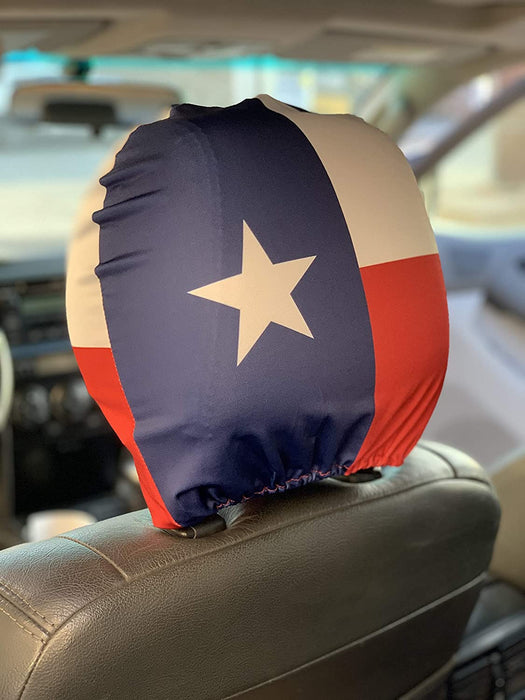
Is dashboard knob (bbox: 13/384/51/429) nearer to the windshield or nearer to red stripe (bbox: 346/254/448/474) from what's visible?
the windshield

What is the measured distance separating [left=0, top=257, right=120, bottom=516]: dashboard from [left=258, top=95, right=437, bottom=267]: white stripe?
2109 millimetres

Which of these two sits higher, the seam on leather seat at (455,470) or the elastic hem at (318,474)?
Answer: the elastic hem at (318,474)

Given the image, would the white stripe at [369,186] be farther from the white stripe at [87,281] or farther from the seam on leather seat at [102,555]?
the seam on leather seat at [102,555]

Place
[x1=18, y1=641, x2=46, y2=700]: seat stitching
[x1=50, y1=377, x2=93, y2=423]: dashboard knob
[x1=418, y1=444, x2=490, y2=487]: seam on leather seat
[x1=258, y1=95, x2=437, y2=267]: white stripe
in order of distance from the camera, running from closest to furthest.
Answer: [x1=18, y1=641, x2=46, y2=700]: seat stitching → [x1=258, y1=95, x2=437, y2=267]: white stripe → [x1=418, y1=444, x2=490, y2=487]: seam on leather seat → [x1=50, y1=377, x2=93, y2=423]: dashboard knob

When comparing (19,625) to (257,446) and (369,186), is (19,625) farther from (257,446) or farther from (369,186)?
(369,186)

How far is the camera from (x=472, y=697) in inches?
61.1

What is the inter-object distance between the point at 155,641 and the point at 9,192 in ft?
8.82

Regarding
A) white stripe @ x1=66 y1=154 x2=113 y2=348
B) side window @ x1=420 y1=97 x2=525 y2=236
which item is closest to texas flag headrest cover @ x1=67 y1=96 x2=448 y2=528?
white stripe @ x1=66 y1=154 x2=113 y2=348

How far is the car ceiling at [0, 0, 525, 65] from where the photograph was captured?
1.55 metres

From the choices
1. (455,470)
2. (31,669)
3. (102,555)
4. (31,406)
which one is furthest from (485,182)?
(31,669)

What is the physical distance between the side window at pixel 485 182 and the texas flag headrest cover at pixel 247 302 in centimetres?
158

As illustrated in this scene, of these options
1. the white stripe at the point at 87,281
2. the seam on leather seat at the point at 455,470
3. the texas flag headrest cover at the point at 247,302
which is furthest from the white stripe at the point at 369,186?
the seam on leather seat at the point at 455,470

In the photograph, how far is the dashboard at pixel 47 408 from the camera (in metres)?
2.92

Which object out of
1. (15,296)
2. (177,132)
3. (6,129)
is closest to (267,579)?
(177,132)
